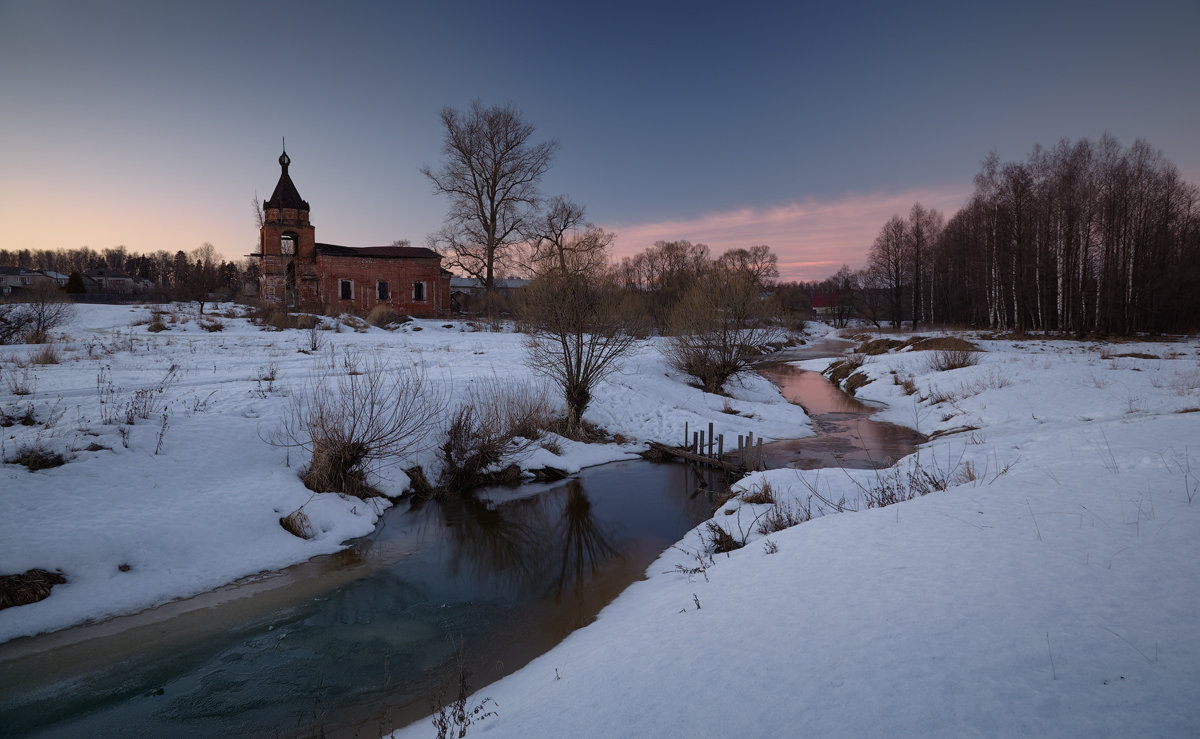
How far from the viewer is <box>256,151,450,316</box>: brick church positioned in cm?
3762

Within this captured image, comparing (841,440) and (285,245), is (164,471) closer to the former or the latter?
(841,440)

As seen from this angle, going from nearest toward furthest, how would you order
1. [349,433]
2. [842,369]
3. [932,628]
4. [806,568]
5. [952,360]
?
[932,628] < [806,568] < [349,433] < [952,360] < [842,369]

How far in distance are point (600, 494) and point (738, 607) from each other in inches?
285

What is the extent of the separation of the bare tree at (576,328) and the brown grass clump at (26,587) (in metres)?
9.90

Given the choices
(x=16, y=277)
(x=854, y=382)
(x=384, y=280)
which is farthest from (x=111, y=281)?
(x=854, y=382)

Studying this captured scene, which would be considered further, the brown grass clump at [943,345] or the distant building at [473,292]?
the distant building at [473,292]

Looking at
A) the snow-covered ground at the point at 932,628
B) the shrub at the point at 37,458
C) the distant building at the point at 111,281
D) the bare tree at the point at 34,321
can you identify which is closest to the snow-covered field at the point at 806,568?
the snow-covered ground at the point at 932,628

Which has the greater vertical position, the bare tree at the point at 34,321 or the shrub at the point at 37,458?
the bare tree at the point at 34,321

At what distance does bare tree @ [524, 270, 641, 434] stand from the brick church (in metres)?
26.5

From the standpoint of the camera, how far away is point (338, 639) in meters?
5.72

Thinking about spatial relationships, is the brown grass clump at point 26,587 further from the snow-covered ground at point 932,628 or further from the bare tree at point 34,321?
the bare tree at point 34,321

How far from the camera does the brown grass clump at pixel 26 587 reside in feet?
18.8

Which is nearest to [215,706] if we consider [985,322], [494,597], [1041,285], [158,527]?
[494,597]

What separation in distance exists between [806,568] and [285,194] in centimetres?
4333
